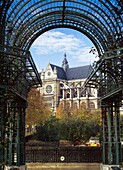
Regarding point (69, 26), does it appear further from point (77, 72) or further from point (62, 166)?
point (77, 72)

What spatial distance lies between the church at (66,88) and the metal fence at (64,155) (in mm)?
80459

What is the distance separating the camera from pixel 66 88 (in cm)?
10994

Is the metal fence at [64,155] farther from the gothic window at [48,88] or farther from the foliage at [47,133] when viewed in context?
the gothic window at [48,88]

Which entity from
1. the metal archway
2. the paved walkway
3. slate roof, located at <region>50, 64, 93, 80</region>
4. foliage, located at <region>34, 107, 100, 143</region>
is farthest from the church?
the metal archway

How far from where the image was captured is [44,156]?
68.9ft

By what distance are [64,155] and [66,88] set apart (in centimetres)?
8896

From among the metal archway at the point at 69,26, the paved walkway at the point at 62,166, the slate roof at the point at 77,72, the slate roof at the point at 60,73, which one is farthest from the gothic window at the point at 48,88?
the metal archway at the point at 69,26

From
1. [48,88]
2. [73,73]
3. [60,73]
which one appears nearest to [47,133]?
[48,88]

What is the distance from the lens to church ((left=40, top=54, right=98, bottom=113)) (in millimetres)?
104375

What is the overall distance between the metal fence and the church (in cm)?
8046

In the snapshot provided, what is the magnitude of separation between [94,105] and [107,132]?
8441 cm

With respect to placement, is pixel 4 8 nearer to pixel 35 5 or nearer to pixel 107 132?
pixel 35 5

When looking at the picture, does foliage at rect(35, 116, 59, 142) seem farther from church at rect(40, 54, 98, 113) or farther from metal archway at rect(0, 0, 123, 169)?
church at rect(40, 54, 98, 113)

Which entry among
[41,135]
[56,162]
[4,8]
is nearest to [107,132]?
[56,162]
